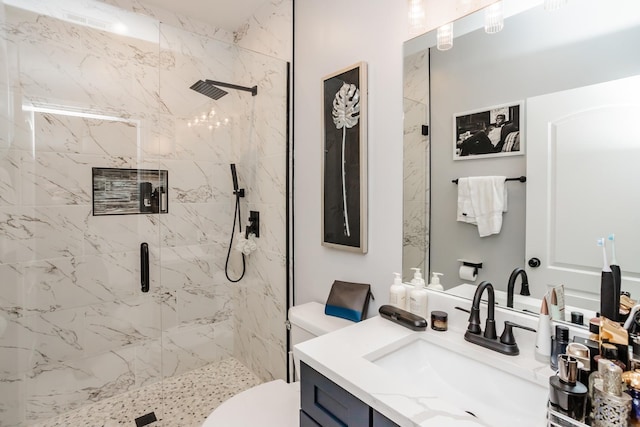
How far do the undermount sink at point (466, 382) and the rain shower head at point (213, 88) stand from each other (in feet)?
6.09

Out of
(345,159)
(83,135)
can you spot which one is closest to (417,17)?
(345,159)

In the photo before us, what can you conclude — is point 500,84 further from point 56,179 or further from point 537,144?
point 56,179

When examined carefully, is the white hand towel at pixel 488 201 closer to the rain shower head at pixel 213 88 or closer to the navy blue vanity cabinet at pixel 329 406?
the navy blue vanity cabinet at pixel 329 406

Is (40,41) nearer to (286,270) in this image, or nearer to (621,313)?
(286,270)

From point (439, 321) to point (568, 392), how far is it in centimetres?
53

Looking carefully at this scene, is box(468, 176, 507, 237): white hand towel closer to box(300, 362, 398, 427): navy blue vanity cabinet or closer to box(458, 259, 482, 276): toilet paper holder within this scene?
box(458, 259, 482, 276): toilet paper holder

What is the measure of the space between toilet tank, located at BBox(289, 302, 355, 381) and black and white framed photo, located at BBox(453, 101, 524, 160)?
2.87 ft

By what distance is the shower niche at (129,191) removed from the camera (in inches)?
80.7

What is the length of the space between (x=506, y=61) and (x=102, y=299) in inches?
97.4

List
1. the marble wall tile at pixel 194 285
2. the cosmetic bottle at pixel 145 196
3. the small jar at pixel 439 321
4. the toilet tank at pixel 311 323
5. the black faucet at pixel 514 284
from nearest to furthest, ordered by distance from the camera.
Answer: the black faucet at pixel 514 284 < the small jar at pixel 439 321 < the toilet tank at pixel 311 323 < the cosmetic bottle at pixel 145 196 < the marble wall tile at pixel 194 285

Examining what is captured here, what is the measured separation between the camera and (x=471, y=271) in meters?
1.22

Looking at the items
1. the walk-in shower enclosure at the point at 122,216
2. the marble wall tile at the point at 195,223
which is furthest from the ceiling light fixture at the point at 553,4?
the marble wall tile at the point at 195,223

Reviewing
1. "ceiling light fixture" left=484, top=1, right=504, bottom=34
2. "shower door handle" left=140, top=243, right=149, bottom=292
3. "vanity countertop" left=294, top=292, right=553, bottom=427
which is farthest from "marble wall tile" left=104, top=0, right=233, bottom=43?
"vanity countertop" left=294, top=292, right=553, bottom=427

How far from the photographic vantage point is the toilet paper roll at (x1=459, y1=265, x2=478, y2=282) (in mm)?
1213
